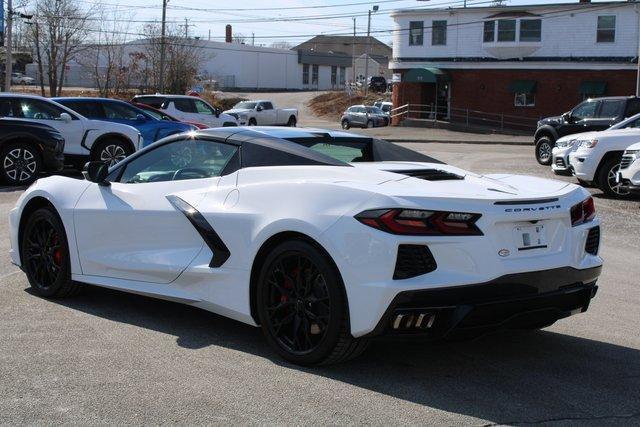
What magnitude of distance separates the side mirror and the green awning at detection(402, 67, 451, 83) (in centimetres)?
4489

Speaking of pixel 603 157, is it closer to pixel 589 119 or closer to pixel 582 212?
pixel 589 119

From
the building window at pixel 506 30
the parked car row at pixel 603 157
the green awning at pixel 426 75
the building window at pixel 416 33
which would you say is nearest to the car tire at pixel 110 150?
the parked car row at pixel 603 157

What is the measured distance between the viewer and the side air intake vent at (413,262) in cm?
447

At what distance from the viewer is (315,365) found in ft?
16.2

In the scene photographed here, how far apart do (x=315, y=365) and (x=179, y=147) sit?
2.09 m

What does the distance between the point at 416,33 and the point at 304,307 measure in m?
48.8

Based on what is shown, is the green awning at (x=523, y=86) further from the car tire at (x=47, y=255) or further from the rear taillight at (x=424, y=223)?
the rear taillight at (x=424, y=223)

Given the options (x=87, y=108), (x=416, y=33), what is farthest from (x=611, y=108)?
(x=416, y=33)

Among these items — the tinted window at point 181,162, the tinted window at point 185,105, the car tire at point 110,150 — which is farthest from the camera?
the tinted window at point 185,105

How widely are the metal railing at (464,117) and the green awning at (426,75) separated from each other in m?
1.84

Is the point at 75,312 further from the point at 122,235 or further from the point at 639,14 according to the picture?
the point at 639,14

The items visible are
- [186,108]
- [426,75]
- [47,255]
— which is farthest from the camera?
[426,75]

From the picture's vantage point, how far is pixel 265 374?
16.0 feet

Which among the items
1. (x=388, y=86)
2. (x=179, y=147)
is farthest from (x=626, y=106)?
(x=388, y=86)
